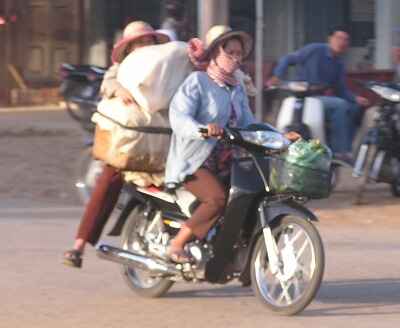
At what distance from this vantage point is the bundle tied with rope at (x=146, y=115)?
7.43 m

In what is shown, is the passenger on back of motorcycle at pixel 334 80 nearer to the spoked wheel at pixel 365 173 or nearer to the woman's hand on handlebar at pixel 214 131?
the spoked wheel at pixel 365 173

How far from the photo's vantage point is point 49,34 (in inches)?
790

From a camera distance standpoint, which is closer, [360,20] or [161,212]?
[161,212]

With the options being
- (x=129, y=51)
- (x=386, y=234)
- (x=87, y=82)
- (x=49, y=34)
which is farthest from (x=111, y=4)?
(x=129, y=51)

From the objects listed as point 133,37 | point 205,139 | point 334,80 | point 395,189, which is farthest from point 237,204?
point 334,80

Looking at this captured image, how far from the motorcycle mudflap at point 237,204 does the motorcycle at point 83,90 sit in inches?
217

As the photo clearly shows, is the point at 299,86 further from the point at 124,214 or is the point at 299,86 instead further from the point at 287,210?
the point at 287,210

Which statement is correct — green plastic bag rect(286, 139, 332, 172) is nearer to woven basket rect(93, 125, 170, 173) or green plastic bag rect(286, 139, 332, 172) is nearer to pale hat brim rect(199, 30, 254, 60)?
pale hat brim rect(199, 30, 254, 60)

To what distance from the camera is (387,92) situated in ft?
37.0

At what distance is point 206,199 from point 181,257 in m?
0.40

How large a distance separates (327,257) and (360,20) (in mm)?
10210

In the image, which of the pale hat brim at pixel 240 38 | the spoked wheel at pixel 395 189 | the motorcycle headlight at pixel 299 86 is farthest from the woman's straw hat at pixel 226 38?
the spoked wheel at pixel 395 189

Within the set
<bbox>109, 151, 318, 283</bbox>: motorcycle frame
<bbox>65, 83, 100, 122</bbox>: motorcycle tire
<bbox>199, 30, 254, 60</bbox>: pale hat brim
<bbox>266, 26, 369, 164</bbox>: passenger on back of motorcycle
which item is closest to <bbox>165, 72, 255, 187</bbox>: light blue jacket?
<bbox>199, 30, 254, 60</bbox>: pale hat brim

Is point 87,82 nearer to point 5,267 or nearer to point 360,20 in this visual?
point 5,267
